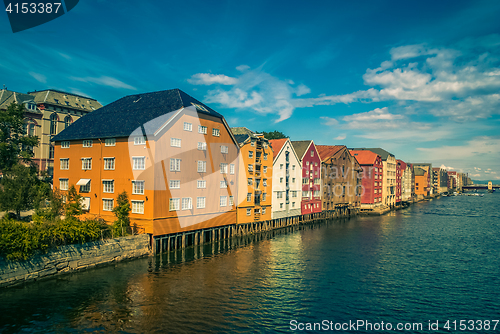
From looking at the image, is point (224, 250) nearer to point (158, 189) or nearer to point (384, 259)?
point (158, 189)

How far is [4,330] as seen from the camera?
74.5ft

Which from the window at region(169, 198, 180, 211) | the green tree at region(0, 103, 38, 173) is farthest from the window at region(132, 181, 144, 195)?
the green tree at region(0, 103, 38, 173)

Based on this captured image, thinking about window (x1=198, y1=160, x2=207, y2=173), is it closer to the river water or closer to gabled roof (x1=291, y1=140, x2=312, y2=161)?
the river water

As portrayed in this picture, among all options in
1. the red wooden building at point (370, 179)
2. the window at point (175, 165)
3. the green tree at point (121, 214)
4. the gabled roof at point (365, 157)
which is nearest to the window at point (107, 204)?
the green tree at point (121, 214)

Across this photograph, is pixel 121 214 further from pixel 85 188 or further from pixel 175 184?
pixel 85 188

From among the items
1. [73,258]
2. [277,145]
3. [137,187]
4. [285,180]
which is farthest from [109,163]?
[285,180]

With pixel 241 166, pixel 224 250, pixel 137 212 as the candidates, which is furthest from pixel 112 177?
pixel 241 166

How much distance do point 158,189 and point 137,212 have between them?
4.46 metres

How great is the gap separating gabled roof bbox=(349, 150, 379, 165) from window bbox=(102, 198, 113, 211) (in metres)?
92.9

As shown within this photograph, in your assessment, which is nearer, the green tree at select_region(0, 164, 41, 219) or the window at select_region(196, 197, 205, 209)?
the green tree at select_region(0, 164, 41, 219)

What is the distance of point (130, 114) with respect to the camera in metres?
50.8

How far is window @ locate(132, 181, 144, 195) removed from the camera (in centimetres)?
4459

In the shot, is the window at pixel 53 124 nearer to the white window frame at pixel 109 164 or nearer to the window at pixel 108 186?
the white window frame at pixel 109 164

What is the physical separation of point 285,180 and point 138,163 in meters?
39.2
